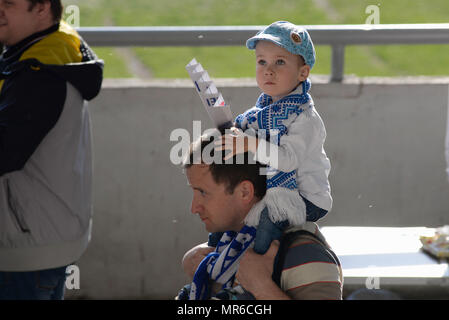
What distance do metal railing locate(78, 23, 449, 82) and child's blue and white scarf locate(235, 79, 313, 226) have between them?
240cm

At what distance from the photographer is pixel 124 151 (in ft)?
16.2

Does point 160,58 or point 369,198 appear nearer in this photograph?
point 369,198

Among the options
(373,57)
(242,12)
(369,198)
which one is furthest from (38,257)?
(373,57)

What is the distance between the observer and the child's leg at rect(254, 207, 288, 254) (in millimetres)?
2141

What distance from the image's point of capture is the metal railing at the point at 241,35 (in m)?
4.58

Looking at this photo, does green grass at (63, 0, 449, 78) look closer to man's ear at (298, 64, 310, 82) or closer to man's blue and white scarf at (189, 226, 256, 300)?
man's ear at (298, 64, 310, 82)

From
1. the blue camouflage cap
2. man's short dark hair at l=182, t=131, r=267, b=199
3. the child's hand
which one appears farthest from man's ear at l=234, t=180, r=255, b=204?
the blue camouflage cap

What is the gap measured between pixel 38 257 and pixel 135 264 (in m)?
2.04

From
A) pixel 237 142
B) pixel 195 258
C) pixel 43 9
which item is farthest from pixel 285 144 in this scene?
pixel 43 9

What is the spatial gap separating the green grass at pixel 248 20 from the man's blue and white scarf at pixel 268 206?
58.6ft

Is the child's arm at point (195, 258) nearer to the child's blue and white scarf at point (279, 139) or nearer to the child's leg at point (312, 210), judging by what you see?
the child's blue and white scarf at point (279, 139)

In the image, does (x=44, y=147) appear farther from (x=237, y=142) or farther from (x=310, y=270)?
(x=310, y=270)
